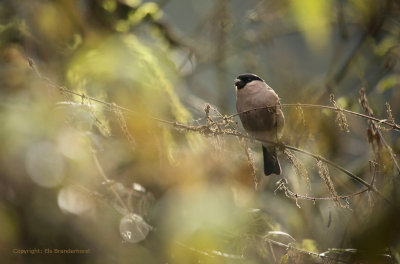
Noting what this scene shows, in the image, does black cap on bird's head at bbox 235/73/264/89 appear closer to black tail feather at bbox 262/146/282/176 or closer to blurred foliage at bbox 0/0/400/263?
blurred foliage at bbox 0/0/400/263

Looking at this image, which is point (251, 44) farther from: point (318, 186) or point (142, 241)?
point (142, 241)

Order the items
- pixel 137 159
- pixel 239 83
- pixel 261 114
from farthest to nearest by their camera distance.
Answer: pixel 239 83 → pixel 261 114 → pixel 137 159

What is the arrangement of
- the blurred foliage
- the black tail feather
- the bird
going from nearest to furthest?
1. the blurred foliage
2. the bird
3. the black tail feather

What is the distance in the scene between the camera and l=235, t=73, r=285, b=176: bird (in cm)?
186

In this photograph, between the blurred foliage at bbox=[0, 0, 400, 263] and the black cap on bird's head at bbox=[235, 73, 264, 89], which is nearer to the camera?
the blurred foliage at bbox=[0, 0, 400, 263]

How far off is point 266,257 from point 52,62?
3.10 ft

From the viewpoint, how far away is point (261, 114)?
6.42 feet

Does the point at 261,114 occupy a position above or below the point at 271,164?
above

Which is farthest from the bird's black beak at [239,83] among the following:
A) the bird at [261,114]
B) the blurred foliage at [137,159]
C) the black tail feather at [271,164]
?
the black tail feather at [271,164]

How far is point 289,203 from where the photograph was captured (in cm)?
199

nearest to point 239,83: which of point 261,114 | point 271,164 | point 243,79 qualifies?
point 243,79

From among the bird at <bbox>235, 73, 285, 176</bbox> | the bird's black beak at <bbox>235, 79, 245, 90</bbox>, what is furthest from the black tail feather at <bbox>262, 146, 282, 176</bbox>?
the bird's black beak at <bbox>235, 79, 245, 90</bbox>

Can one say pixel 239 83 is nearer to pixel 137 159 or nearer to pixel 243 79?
pixel 243 79

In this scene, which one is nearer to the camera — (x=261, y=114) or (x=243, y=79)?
(x=261, y=114)
